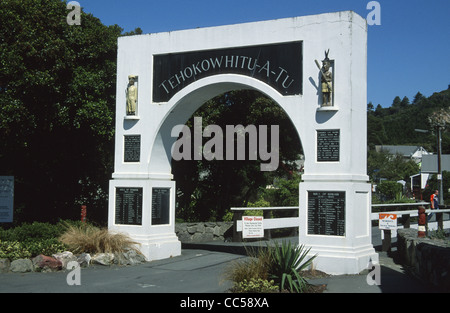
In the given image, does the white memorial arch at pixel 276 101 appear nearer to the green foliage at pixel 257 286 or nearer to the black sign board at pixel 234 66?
the black sign board at pixel 234 66

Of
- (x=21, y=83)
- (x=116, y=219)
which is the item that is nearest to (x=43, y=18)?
(x=21, y=83)

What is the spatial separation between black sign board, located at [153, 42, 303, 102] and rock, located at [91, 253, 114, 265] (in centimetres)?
420

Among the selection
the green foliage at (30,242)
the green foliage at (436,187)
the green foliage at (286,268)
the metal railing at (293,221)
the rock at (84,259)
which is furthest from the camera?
the green foliage at (436,187)

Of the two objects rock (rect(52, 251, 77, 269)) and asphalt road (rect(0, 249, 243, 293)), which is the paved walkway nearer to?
asphalt road (rect(0, 249, 243, 293))

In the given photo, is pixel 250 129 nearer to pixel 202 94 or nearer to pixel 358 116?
pixel 202 94

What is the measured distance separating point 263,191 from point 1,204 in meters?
10.8

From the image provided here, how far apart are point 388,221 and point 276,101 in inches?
182

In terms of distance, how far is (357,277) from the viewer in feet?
35.7

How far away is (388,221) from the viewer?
1413 cm

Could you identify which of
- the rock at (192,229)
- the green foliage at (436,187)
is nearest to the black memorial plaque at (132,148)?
the rock at (192,229)

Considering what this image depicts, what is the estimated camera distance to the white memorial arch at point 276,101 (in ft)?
38.1

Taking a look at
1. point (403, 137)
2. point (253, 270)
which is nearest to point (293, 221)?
point (253, 270)

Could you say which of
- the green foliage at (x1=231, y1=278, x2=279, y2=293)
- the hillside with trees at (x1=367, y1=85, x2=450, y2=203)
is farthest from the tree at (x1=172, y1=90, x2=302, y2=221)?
the hillside with trees at (x1=367, y1=85, x2=450, y2=203)

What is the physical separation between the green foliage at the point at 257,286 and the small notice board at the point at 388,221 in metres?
6.21
